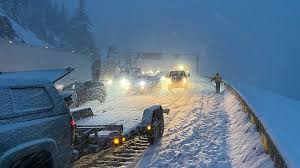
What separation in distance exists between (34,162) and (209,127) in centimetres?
1091

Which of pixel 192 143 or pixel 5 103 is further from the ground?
pixel 5 103

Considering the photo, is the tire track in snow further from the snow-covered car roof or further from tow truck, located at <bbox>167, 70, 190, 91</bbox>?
tow truck, located at <bbox>167, 70, 190, 91</bbox>

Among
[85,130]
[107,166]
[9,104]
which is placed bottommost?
[107,166]

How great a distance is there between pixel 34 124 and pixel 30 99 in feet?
1.31

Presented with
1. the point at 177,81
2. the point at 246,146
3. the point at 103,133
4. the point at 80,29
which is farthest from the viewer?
the point at 80,29

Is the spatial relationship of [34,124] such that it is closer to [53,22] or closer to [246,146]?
[246,146]

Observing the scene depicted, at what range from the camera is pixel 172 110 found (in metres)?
21.6

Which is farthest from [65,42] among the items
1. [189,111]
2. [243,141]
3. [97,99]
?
[243,141]

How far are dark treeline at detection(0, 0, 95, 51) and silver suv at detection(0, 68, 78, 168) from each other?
90.1 m

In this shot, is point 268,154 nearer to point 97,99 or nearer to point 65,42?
point 97,99

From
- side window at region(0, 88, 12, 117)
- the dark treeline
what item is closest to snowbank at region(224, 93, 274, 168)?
side window at region(0, 88, 12, 117)

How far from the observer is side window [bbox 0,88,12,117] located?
534cm

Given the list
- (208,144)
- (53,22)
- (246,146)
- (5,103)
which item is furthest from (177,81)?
(53,22)

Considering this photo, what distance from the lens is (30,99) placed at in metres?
6.08
